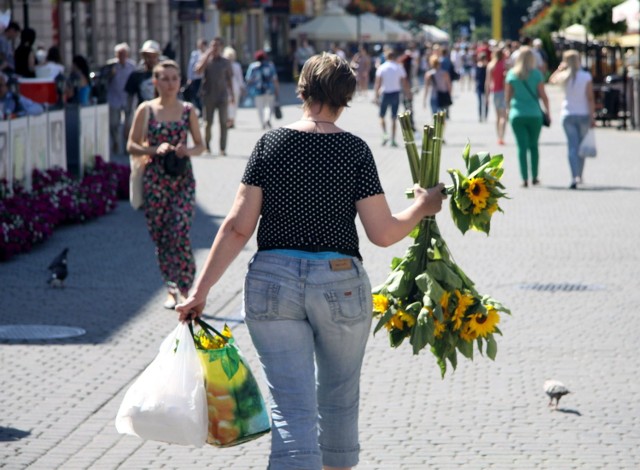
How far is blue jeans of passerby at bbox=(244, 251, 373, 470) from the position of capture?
4.48 meters

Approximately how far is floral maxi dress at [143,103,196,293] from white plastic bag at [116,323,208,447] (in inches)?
189

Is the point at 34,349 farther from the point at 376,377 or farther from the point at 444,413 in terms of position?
the point at 444,413

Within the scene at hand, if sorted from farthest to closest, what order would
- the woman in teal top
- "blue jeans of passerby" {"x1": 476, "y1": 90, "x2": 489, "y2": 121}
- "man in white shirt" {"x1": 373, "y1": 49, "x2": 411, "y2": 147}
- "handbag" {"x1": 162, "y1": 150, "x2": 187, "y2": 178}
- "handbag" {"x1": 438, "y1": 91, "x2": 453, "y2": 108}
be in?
"blue jeans of passerby" {"x1": 476, "y1": 90, "x2": 489, "y2": 121} → "handbag" {"x1": 438, "y1": 91, "x2": 453, "y2": 108} → "man in white shirt" {"x1": 373, "y1": 49, "x2": 411, "y2": 147} → the woman in teal top → "handbag" {"x1": 162, "y1": 150, "x2": 187, "y2": 178}

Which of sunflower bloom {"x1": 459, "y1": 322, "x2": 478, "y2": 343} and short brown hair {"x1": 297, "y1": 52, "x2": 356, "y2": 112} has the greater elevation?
short brown hair {"x1": 297, "y1": 52, "x2": 356, "y2": 112}

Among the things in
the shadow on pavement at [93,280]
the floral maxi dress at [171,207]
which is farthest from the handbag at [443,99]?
the floral maxi dress at [171,207]

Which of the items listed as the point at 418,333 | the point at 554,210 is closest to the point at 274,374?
the point at 418,333

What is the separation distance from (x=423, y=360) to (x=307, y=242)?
3815 mm

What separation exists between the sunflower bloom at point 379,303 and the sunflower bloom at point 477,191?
0.46m

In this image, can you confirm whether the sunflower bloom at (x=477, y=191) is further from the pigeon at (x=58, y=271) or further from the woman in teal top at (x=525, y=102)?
the woman in teal top at (x=525, y=102)

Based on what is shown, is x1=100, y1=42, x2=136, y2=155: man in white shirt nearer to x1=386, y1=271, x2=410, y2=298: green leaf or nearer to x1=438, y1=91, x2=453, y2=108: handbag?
x1=438, y1=91, x2=453, y2=108: handbag

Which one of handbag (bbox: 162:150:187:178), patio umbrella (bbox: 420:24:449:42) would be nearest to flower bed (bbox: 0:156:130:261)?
handbag (bbox: 162:150:187:178)

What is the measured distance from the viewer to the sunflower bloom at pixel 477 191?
5.00 meters

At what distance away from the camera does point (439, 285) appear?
502 cm

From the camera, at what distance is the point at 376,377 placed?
774cm
